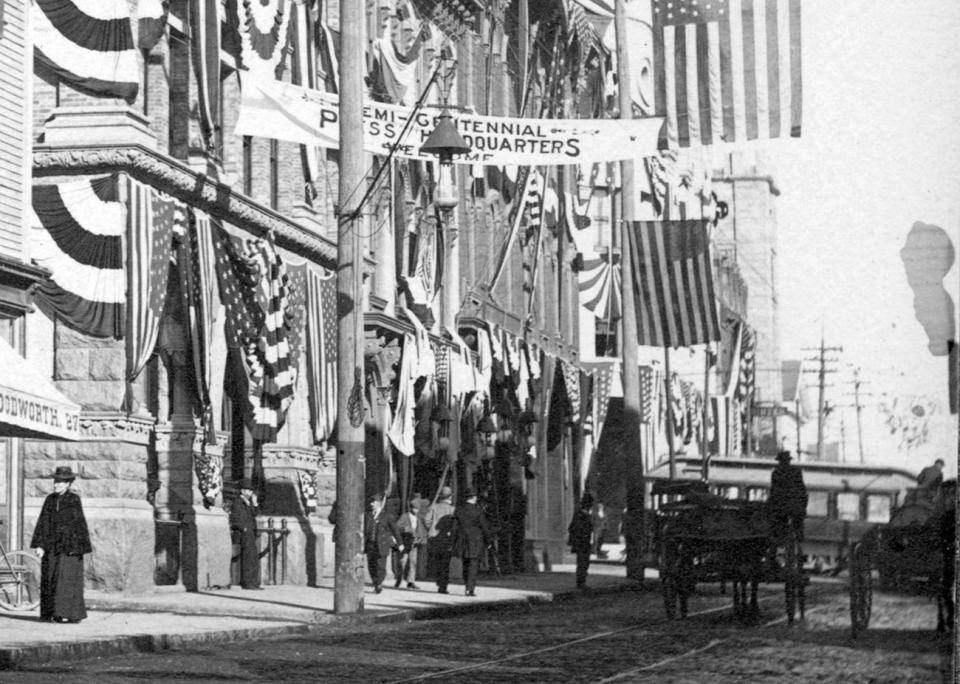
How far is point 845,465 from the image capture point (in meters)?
6.73

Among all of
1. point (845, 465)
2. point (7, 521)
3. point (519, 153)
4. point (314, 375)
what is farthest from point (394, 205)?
point (845, 465)

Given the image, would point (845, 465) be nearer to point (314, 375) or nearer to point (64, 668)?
point (64, 668)

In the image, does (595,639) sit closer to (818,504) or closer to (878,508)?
(818,504)

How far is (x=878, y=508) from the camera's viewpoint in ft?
21.7

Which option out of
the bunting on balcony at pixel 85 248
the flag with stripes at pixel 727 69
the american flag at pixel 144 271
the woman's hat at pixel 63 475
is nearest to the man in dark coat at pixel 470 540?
the american flag at pixel 144 271

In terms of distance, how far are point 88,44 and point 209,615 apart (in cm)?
796

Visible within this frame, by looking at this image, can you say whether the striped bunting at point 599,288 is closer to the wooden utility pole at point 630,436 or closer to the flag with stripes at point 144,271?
the flag with stripes at point 144,271

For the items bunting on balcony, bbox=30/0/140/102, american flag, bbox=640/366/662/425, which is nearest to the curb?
american flag, bbox=640/366/662/425

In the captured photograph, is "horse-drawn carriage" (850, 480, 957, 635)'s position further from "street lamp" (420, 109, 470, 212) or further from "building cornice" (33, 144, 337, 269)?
"building cornice" (33, 144, 337, 269)

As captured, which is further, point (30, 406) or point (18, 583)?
point (18, 583)

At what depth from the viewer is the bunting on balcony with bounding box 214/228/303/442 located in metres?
27.7

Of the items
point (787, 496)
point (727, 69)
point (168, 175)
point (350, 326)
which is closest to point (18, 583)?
point (350, 326)

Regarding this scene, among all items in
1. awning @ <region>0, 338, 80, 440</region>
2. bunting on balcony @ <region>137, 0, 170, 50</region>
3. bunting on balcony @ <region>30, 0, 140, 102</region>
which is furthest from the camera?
bunting on balcony @ <region>137, 0, 170, 50</region>

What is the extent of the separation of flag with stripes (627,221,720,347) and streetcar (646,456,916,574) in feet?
2.38
